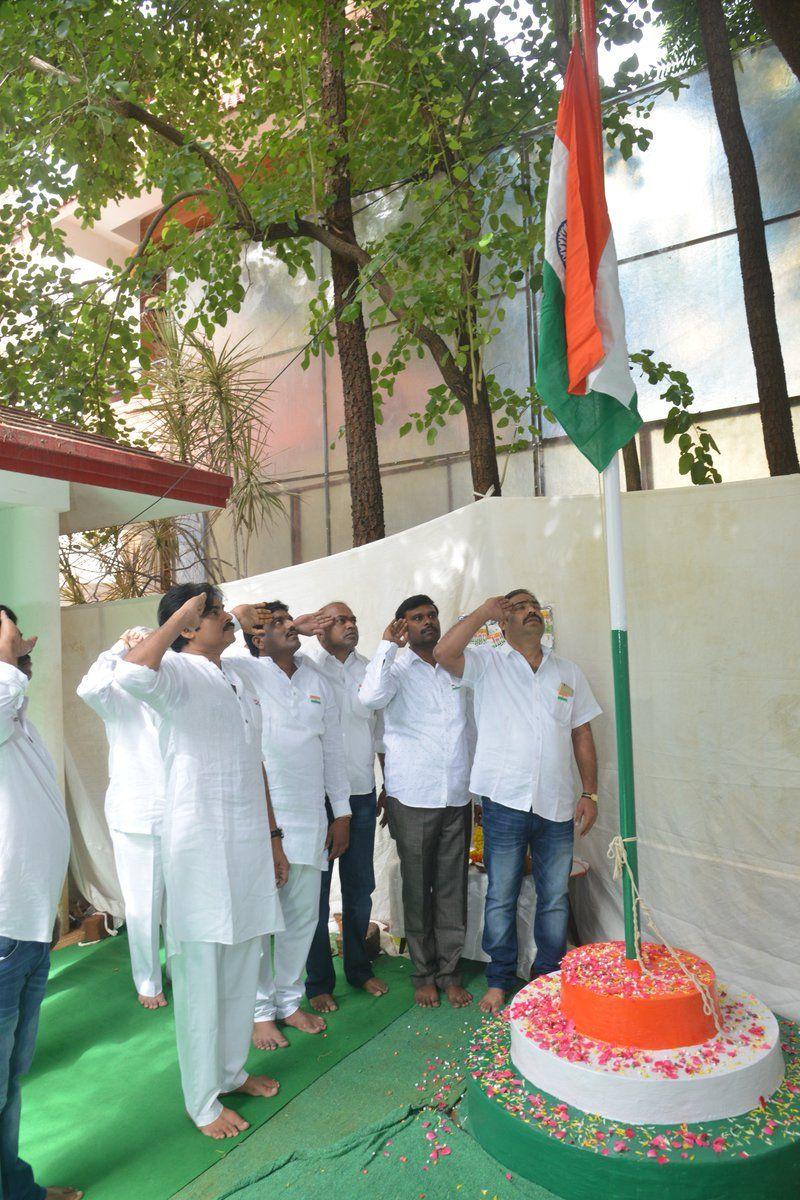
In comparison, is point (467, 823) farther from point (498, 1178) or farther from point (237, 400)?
point (237, 400)

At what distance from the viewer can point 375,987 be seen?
4137 millimetres

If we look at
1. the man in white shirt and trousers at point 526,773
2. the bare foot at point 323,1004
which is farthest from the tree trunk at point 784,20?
the bare foot at point 323,1004

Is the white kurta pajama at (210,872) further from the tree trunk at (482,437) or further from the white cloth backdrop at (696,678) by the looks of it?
the tree trunk at (482,437)

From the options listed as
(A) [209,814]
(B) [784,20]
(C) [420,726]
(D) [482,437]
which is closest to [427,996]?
(C) [420,726]

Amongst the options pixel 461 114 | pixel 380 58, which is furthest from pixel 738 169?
pixel 380 58

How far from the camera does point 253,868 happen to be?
10.7 feet

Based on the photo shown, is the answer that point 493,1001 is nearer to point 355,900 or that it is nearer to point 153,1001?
point 355,900

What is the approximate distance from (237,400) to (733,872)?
Answer: 5.28 m

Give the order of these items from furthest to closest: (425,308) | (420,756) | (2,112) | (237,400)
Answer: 1. (237,400)
2. (2,112)
3. (425,308)
4. (420,756)

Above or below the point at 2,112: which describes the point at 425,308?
below

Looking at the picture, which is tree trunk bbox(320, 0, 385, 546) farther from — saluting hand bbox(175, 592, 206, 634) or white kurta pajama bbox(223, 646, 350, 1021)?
saluting hand bbox(175, 592, 206, 634)

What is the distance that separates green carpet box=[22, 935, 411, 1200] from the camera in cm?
297

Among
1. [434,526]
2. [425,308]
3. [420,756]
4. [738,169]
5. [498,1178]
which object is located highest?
[738,169]

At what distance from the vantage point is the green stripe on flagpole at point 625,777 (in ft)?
9.61
